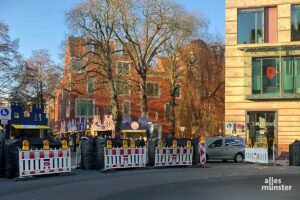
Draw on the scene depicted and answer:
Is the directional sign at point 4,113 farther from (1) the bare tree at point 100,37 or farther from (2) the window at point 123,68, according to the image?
(2) the window at point 123,68

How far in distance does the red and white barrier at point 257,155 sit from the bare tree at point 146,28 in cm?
2542

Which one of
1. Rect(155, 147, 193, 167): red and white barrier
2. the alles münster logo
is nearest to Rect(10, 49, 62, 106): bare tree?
Rect(155, 147, 193, 167): red and white barrier

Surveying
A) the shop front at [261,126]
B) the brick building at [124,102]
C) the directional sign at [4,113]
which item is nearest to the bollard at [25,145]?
the directional sign at [4,113]

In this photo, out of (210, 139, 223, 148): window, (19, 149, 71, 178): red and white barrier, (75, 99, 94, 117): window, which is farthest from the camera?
(75, 99, 94, 117): window

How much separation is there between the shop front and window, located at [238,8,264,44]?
19.0ft

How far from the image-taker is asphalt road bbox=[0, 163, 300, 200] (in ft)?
42.7

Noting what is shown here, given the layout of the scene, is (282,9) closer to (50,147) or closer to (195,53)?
(195,53)

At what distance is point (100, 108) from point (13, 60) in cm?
2152

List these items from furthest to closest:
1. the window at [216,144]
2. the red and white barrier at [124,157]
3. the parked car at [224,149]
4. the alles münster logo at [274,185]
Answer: the window at [216,144] → the parked car at [224,149] → the red and white barrier at [124,157] → the alles münster logo at [274,185]

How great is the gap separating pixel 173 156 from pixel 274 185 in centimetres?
797

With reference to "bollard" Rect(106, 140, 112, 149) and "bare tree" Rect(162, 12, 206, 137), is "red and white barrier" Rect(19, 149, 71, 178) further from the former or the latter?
"bare tree" Rect(162, 12, 206, 137)

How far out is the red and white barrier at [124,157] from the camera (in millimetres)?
21000

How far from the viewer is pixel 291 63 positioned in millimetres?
40406

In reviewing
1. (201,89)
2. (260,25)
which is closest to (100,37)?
(201,89)
